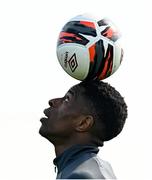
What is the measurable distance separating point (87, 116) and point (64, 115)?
33 cm

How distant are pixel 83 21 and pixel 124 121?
1545 millimetres

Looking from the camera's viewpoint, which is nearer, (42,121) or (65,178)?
(65,178)

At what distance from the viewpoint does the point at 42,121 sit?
6.90m

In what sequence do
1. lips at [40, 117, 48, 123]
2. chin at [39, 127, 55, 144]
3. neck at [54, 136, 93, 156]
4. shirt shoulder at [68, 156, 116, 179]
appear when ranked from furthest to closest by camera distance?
1. lips at [40, 117, 48, 123]
2. chin at [39, 127, 55, 144]
3. neck at [54, 136, 93, 156]
4. shirt shoulder at [68, 156, 116, 179]

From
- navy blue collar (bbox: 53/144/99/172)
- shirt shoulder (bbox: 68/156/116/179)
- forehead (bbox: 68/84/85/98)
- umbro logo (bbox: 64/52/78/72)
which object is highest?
umbro logo (bbox: 64/52/78/72)

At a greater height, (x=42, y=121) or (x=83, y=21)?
(x=83, y=21)

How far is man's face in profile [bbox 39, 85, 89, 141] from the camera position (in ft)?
21.9

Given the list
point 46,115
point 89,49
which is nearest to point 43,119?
point 46,115

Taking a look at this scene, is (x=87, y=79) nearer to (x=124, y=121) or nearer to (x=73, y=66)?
(x=73, y=66)

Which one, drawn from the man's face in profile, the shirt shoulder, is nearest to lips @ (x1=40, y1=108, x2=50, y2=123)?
the man's face in profile

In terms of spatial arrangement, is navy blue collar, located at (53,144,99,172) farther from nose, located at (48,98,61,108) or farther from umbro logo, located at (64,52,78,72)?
umbro logo, located at (64,52,78,72)

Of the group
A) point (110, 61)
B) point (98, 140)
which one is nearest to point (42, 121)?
point (98, 140)

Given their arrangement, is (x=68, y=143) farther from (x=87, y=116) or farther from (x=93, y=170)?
(x=93, y=170)

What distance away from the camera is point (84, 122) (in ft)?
21.7
